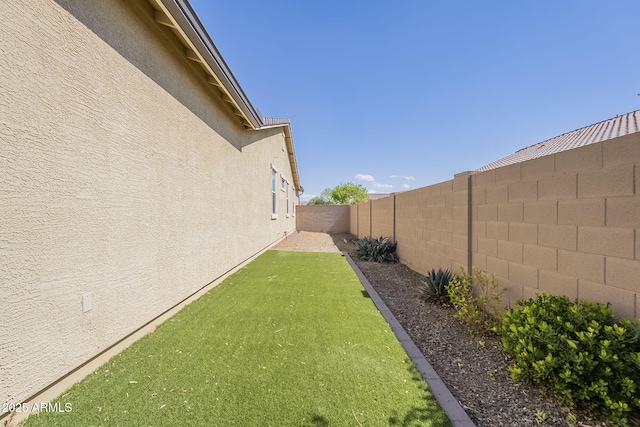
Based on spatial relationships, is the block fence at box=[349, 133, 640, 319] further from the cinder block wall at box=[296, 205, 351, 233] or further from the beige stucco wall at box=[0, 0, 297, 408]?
the cinder block wall at box=[296, 205, 351, 233]

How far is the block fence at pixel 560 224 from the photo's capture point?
213 cm

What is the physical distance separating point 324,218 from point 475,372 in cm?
1881

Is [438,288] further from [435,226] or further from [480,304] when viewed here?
[435,226]

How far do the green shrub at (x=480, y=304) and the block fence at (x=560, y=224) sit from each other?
7.1 inches

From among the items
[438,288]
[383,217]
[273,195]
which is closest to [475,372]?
[438,288]

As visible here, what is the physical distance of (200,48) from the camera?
4.05 meters

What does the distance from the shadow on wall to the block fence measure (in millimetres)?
5257

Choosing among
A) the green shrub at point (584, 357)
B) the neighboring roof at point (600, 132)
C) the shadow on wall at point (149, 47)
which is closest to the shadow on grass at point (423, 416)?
the green shrub at point (584, 357)

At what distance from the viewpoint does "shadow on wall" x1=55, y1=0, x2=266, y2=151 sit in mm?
2703

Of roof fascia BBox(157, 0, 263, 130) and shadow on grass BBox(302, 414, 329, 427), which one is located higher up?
roof fascia BBox(157, 0, 263, 130)

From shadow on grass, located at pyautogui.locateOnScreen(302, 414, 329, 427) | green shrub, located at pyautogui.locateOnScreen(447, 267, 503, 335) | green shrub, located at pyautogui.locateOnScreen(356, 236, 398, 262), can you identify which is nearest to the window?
green shrub, located at pyautogui.locateOnScreen(356, 236, 398, 262)

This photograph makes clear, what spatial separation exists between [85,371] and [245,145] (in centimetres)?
648

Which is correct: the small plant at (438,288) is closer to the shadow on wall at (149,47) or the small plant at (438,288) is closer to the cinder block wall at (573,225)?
the cinder block wall at (573,225)

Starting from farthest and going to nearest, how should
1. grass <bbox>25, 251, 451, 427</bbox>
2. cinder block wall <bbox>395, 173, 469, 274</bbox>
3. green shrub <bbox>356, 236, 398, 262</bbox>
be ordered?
green shrub <bbox>356, 236, 398, 262</bbox>
cinder block wall <bbox>395, 173, 469, 274</bbox>
grass <bbox>25, 251, 451, 427</bbox>
